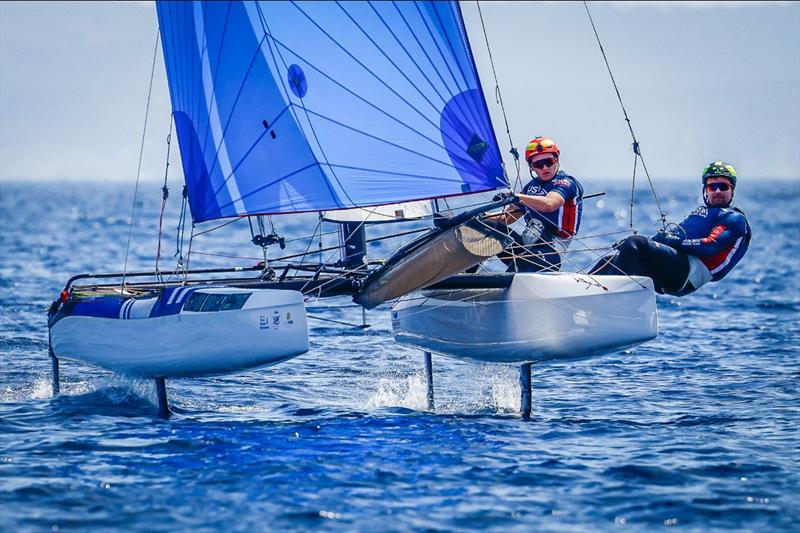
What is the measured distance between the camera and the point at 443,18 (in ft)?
34.5

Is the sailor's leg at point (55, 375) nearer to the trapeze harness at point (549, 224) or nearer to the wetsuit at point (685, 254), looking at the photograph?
the trapeze harness at point (549, 224)

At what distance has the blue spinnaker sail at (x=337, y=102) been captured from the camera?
10.6 metres

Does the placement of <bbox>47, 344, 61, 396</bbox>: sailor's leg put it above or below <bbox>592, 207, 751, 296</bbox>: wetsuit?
below

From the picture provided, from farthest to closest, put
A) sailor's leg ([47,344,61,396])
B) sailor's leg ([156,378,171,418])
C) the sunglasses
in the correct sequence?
sailor's leg ([47,344,61,396])
the sunglasses
sailor's leg ([156,378,171,418])

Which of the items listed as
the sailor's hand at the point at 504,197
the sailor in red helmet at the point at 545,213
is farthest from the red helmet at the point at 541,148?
the sailor's hand at the point at 504,197

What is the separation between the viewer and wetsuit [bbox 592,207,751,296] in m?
10.9

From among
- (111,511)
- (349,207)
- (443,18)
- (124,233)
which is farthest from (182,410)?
(124,233)

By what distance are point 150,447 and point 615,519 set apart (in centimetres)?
369

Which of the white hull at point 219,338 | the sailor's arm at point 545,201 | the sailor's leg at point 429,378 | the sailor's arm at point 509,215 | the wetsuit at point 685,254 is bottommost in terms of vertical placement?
the sailor's leg at point 429,378

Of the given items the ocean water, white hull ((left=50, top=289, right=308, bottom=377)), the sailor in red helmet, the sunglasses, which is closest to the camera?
the ocean water

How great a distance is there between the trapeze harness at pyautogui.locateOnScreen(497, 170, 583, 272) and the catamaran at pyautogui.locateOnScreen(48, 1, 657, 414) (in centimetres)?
55

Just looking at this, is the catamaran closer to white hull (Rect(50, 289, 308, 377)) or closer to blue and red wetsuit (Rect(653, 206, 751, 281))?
white hull (Rect(50, 289, 308, 377))

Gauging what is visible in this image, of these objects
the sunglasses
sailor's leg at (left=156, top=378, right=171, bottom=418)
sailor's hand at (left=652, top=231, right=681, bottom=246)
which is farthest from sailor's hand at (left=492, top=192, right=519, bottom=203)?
sailor's leg at (left=156, top=378, right=171, bottom=418)

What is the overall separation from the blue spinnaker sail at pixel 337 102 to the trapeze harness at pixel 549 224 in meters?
0.57
